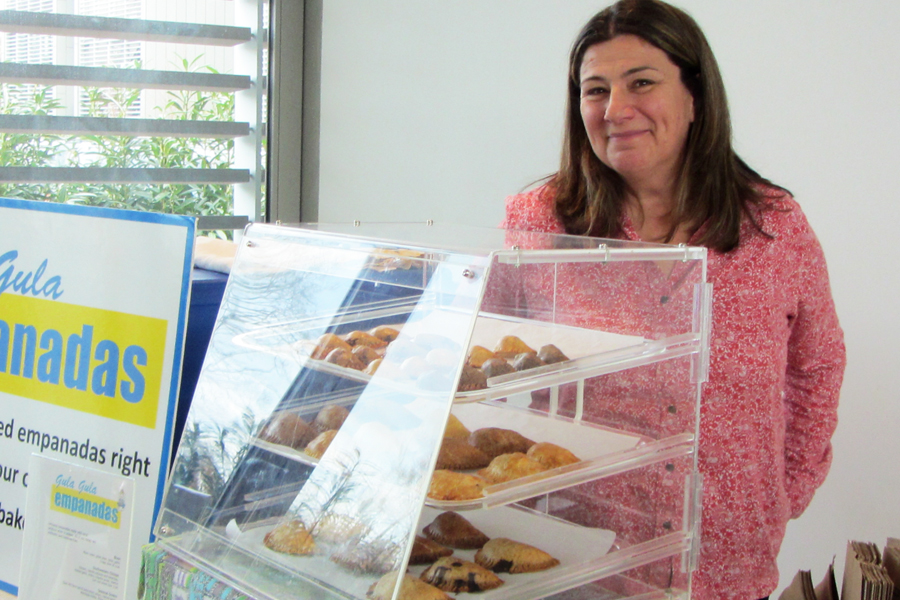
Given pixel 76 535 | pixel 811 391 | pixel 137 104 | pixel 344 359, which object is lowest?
pixel 76 535

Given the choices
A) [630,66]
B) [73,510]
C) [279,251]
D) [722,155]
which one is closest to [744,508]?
[722,155]

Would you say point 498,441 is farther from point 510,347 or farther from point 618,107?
point 618,107

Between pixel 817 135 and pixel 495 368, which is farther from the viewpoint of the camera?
pixel 817 135

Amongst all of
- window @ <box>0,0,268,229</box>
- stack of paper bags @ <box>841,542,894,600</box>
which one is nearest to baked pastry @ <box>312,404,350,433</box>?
stack of paper bags @ <box>841,542,894,600</box>

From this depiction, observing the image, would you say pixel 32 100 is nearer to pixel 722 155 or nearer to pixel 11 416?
pixel 11 416

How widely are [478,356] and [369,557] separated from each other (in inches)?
9.5

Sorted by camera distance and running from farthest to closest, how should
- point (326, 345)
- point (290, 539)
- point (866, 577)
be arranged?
point (866, 577) < point (326, 345) < point (290, 539)

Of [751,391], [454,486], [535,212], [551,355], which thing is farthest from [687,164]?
[454,486]

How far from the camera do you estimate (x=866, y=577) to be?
48.0 inches

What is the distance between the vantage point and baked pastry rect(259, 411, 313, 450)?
40.2 inches

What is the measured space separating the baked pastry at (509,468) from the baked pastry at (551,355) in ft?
0.38

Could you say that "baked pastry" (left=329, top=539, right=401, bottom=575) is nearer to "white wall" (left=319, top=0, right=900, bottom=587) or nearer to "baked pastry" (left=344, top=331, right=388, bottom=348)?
"baked pastry" (left=344, top=331, right=388, bottom=348)

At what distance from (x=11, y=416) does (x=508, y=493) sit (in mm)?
895

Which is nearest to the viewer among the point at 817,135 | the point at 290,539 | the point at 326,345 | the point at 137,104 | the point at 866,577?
the point at 290,539
